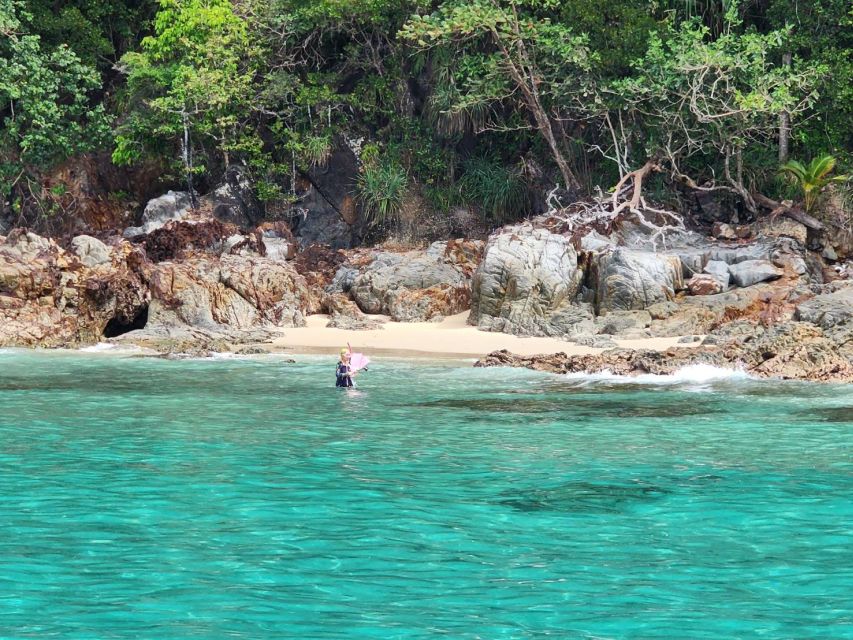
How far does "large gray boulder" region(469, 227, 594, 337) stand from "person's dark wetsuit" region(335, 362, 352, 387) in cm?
645

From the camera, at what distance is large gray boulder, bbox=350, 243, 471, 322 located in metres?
24.9

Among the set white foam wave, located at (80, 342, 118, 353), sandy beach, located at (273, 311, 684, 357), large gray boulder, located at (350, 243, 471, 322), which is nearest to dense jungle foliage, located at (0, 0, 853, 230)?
large gray boulder, located at (350, 243, 471, 322)

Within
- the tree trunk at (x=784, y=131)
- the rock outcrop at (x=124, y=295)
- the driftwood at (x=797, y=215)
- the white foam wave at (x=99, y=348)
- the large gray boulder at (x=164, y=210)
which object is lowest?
the white foam wave at (x=99, y=348)

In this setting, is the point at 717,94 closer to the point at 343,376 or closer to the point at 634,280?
the point at 634,280

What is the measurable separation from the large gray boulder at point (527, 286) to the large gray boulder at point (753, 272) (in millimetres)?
3202

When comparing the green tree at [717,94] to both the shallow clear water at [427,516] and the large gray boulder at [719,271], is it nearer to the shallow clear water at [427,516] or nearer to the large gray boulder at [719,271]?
the large gray boulder at [719,271]

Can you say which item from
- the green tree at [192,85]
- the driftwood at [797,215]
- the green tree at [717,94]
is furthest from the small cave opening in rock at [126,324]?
the driftwood at [797,215]

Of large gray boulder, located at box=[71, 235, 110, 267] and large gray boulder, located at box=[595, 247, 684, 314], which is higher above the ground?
large gray boulder, located at box=[71, 235, 110, 267]

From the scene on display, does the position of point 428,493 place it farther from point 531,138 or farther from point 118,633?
point 531,138

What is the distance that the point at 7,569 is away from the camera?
7.49 meters

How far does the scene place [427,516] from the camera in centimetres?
898

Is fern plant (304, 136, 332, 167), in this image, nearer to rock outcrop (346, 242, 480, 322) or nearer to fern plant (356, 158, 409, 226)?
fern plant (356, 158, 409, 226)

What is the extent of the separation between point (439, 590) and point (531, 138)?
25.0 meters

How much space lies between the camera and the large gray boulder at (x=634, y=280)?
22812 mm
